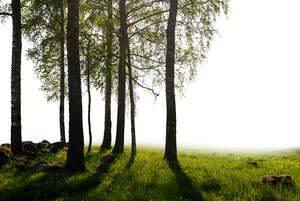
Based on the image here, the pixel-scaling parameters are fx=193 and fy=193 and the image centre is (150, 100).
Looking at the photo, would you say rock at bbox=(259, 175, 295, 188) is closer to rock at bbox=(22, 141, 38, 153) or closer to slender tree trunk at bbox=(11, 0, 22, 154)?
slender tree trunk at bbox=(11, 0, 22, 154)

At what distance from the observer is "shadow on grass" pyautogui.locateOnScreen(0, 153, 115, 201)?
5.23 metres

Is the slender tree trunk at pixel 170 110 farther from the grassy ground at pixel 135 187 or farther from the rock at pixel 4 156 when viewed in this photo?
the rock at pixel 4 156

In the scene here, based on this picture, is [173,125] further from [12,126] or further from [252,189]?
[12,126]

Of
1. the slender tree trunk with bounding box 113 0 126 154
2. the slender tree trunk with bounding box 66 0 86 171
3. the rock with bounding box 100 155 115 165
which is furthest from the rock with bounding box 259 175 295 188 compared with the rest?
the slender tree trunk with bounding box 113 0 126 154

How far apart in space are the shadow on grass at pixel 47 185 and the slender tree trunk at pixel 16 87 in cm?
352

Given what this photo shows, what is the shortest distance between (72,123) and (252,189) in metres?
6.50

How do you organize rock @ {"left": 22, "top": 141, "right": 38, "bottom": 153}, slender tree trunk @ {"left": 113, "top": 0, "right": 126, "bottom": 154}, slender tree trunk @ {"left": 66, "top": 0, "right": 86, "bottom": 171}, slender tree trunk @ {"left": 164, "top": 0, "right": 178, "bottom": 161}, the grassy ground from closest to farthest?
A: the grassy ground, slender tree trunk @ {"left": 66, "top": 0, "right": 86, "bottom": 171}, slender tree trunk @ {"left": 164, "top": 0, "right": 178, "bottom": 161}, rock @ {"left": 22, "top": 141, "right": 38, "bottom": 153}, slender tree trunk @ {"left": 113, "top": 0, "right": 126, "bottom": 154}

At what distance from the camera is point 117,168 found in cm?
805

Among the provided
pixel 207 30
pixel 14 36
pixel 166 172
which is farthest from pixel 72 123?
pixel 207 30

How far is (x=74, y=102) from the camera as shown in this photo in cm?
765

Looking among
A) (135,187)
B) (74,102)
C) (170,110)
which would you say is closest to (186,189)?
(135,187)

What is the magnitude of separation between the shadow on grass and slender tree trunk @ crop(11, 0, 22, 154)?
3515mm

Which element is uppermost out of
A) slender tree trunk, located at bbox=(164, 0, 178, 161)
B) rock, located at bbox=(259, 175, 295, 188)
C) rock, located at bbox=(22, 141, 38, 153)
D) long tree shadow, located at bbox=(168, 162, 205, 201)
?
slender tree trunk, located at bbox=(164, 0, 178, 161)

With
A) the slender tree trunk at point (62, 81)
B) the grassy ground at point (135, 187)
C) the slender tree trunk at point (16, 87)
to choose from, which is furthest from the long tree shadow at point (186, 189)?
the slender tree trunk at point (62, 81)
